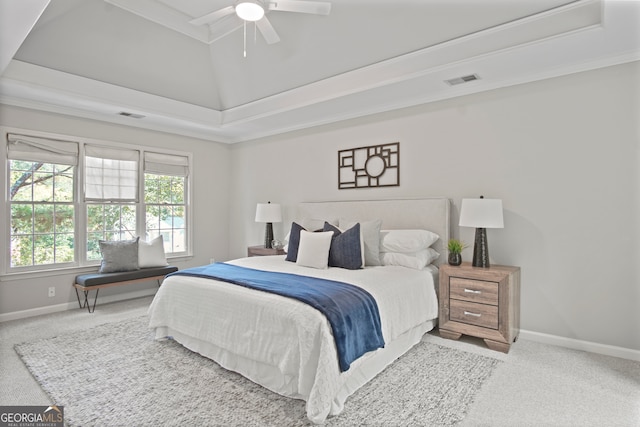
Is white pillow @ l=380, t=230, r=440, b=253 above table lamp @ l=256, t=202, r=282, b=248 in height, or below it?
below

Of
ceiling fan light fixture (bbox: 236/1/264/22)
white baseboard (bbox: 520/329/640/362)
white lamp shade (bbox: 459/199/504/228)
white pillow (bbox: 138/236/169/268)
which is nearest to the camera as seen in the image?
ceiling fan light fixture (bbox: 236/1/264/22)

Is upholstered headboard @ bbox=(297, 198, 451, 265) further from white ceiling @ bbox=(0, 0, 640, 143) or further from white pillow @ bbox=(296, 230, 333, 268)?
white ceiling @ bbox=(0, 0, 640, 143)

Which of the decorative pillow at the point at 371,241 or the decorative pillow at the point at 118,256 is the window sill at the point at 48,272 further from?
the decorative pillow at the point at 371,241

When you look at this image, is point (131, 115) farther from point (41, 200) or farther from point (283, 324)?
point (283, 324)

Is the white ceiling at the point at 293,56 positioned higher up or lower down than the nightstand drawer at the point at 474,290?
higher up

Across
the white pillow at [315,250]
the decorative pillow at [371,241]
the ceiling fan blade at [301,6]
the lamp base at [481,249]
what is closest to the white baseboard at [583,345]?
the lamp base at [481,249]

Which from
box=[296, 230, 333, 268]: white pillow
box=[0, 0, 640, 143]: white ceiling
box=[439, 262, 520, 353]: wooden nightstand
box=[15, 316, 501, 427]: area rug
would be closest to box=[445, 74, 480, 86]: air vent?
box=[0, 0, 640, 143]: white ceiling

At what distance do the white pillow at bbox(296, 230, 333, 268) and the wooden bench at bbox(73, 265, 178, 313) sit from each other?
235 centimetres

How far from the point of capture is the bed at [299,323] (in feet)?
7.16

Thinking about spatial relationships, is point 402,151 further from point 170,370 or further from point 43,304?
point 43,304

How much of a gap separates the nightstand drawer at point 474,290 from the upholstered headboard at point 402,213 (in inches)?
19.6

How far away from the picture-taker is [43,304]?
14.2ft

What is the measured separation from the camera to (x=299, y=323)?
225 cm

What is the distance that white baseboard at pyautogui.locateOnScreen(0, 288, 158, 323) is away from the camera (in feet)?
13.4
